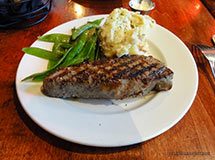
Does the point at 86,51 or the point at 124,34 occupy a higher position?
the point at 124,34

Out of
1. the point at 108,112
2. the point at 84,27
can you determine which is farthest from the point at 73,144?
the point at 84,27

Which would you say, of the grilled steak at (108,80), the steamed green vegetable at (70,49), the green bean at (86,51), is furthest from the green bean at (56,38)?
the grilled steak at (108,80)

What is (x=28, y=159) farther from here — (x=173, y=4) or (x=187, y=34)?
(x=173, y=4)

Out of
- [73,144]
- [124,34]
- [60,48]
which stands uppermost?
[124,34]

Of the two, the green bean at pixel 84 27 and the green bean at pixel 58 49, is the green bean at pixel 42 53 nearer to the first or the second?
the green bean at pixel 58 49

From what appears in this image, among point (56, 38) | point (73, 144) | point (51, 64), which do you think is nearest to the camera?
point (73, 144)

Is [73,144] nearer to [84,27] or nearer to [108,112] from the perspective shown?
[108,112]

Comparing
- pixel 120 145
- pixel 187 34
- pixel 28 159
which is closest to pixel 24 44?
pixel 28 159

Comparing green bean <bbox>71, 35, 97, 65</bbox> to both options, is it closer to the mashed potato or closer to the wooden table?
the mashed potato
